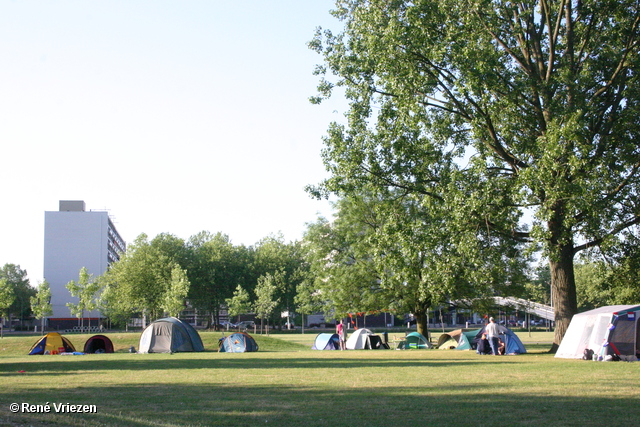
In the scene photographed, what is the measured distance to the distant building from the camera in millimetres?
105500

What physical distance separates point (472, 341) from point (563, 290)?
7.77m

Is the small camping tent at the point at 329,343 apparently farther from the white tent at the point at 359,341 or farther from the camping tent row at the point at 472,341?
the camping tent row at the point at 472,341

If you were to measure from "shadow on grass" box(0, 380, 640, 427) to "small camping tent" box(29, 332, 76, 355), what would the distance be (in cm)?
2243

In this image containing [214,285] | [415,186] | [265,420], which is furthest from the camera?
[214,285]

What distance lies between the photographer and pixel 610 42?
24531mm

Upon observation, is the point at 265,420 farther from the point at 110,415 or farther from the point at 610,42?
the point at 610,42

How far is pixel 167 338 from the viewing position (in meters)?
32.5

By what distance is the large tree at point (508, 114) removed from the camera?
72.8 ft

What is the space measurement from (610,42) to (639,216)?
7108mm

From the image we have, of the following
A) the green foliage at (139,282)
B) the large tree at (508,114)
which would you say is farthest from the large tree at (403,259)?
the green foliage at (139,282)

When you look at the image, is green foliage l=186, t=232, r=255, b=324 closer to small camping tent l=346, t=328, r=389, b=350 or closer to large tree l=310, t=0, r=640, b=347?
small camping tent l=346, t=328, r=389, b=350

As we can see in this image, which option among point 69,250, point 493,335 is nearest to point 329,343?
point 493,335

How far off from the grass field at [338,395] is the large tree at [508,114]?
634 cm

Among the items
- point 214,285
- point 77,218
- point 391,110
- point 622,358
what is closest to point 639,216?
point 622,358
